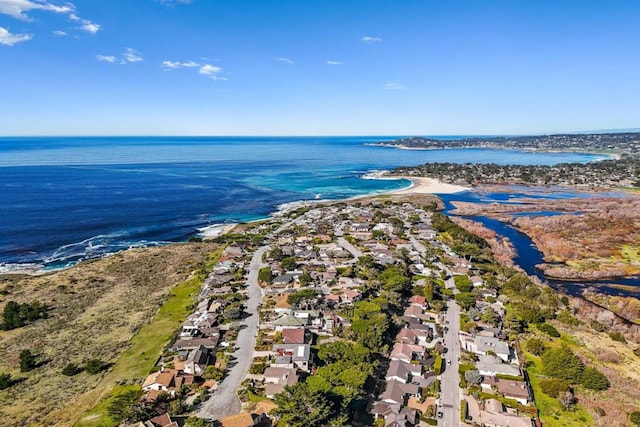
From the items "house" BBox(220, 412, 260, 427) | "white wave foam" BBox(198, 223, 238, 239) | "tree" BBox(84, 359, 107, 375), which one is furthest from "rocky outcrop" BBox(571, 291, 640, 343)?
"white wave foam" BBox(198, 223, 238, 239)

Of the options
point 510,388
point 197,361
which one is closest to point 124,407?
point 197,361

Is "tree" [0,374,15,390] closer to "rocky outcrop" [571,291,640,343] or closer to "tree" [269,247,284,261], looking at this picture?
"tree" [269,247,284,261]

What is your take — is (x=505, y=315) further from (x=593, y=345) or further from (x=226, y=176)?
(x=226, y=176)

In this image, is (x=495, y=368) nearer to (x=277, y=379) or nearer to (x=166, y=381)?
(x=277, y=379)

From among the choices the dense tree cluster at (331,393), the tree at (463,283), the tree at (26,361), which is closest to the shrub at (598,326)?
the tree at (463,283)

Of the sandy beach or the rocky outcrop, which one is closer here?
the rocky outcrop

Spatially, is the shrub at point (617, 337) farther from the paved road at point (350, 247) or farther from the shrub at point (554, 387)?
the paved road at point (350, 247)
